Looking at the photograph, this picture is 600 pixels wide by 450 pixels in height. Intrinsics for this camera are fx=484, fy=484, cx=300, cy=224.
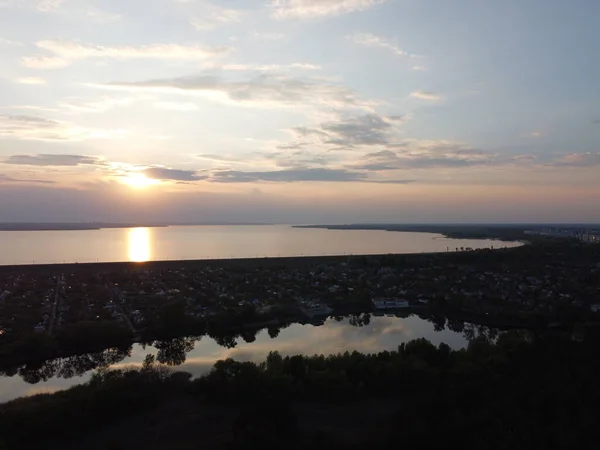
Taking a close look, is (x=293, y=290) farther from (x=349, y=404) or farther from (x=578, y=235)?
(x=578, y=235)

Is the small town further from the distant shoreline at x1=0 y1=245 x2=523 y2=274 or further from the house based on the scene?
the distant shoreline at x1=0 y1=245 x2=523 y2=274

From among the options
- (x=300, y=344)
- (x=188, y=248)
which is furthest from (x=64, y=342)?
(x=188, y=248)

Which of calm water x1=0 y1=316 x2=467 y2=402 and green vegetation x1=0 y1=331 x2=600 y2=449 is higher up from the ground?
green vegetation x1=0 y1=331 x2=600 y2=449

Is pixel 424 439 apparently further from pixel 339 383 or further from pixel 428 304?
pixel 428 304

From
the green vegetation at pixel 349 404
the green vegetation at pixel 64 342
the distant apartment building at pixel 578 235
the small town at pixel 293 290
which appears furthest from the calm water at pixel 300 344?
the distant apartment building at pixel 578 235

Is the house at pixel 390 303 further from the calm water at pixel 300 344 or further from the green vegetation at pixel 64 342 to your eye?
the green vegetation at pixel 64 342

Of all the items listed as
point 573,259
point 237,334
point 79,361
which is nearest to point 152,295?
point 237,334

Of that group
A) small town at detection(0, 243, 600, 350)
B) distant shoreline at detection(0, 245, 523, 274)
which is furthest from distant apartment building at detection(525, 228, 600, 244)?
distant shoreline at detection(0, 245, 523, 274)
